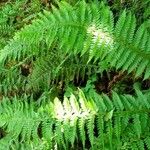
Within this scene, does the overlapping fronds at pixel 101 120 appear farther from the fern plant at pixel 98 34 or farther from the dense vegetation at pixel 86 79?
the fern plant at pixel 98 34

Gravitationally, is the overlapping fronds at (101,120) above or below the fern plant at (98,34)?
below

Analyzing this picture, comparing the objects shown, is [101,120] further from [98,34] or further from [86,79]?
[86,79]

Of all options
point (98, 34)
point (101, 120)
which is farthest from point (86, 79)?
point (101, 120)

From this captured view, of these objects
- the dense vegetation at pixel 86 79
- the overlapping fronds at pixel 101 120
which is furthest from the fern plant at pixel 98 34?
the overlapping fronds at pixel 101 120

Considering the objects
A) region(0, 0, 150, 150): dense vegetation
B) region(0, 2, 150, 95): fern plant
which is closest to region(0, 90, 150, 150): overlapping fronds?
region(0, 0, 150, 150): dense vegetation

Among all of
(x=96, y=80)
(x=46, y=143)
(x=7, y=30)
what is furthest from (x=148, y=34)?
(x=7, y=30)

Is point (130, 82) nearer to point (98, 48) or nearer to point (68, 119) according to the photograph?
point (98, 48)

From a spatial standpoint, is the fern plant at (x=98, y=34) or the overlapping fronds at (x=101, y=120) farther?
the fern plant at (x=98, y=34)

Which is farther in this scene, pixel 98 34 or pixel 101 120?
pixel 98 34
